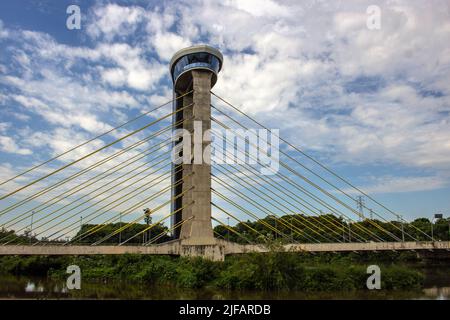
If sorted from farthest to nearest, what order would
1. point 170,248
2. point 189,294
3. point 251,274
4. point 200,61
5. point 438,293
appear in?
point 200,61 < point 170,248 < point 438,293 < point 251,274 < point 189,294

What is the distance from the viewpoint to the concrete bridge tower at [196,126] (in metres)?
30.8

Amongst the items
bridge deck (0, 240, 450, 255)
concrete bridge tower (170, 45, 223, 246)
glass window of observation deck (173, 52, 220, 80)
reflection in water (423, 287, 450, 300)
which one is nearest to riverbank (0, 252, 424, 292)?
bridge deck (0, 240, 450, 255)

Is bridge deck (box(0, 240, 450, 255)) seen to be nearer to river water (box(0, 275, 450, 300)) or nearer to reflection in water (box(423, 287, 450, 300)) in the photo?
river water (box(0, 275, 450, 300))

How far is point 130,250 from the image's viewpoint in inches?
1154

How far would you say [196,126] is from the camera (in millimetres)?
32469

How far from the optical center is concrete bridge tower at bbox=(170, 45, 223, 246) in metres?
30.8

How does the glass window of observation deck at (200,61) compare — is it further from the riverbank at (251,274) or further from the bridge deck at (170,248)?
the riverbank at (251,274)

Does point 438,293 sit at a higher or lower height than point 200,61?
lower

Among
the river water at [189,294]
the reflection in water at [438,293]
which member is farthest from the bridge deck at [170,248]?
the reflection in water at [438,293]

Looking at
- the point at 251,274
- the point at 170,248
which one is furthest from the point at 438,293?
the point at 170,248

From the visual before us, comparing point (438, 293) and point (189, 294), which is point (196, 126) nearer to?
point (189, 294)

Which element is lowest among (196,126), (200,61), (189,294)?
(189,294)
